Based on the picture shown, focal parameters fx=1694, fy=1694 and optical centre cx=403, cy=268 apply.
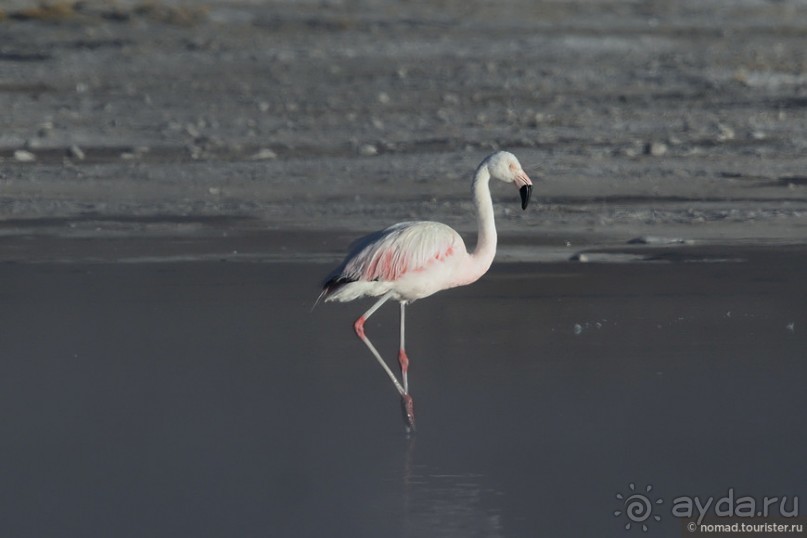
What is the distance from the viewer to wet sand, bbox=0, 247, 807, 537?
5938 mm

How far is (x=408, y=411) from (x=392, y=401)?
447mm

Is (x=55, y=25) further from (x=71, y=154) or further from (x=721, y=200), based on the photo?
(x=721, y=200)

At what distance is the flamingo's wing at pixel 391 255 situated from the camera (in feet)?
25.6

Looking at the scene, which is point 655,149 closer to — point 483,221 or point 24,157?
point 24,157

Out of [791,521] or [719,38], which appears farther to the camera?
[719,38]

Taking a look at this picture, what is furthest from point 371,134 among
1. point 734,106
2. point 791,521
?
point 791,521

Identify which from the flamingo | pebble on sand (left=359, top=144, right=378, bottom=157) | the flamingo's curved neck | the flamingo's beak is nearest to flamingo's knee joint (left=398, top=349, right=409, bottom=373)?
the flamingo

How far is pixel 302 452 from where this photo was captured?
261 inches

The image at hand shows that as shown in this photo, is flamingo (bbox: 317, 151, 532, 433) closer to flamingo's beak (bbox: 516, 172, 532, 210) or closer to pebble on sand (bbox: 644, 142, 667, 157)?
flamingo's beak (bbox: 516, 172, 532, 210)

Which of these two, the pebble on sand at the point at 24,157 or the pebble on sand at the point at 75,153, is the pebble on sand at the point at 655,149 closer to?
the pebble on sand at the point at 75,153

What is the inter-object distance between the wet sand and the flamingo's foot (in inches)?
2.6

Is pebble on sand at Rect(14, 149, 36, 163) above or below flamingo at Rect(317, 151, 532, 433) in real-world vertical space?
below

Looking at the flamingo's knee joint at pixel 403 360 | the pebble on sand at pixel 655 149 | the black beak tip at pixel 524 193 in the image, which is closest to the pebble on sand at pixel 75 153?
the pebble on sand at pixel 655 149

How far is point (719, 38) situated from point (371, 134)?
1221 cm
